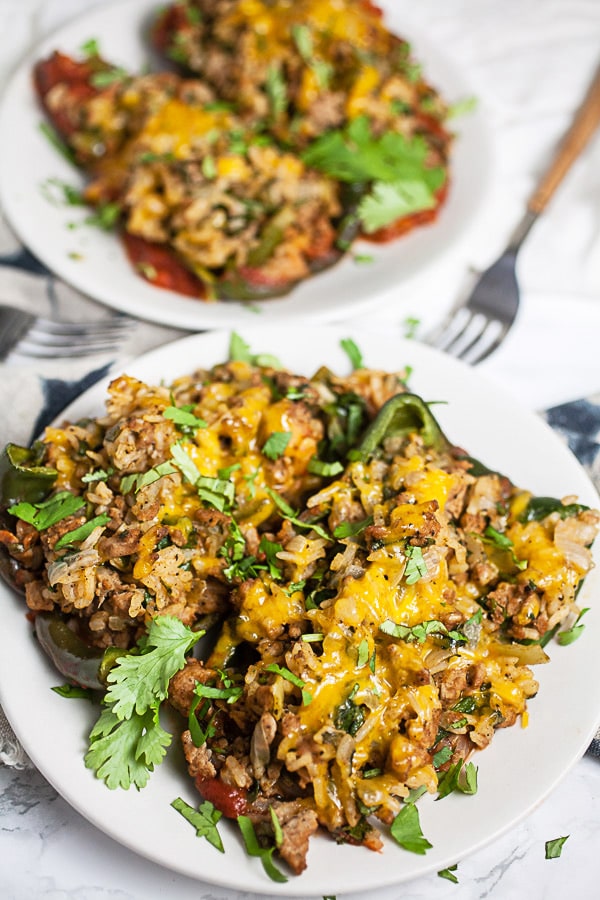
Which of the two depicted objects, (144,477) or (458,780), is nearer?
(458,780)

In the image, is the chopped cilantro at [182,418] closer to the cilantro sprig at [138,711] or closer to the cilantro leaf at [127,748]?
the cilantro sprig at [138,711]

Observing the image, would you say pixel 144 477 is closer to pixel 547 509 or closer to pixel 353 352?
pixel 353 352

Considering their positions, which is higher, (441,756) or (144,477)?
(144,477)

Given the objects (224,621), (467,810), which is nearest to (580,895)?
(467,810)

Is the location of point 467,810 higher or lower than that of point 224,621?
lower

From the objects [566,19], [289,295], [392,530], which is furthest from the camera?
[566,19]

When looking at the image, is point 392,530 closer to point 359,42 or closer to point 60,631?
point 60,631

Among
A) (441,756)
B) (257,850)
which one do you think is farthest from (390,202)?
(257,850)
